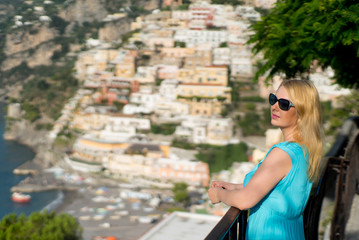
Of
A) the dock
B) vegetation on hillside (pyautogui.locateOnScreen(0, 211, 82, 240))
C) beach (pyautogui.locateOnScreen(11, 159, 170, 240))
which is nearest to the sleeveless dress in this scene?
vegetation on hillside (pyautogui.locateOnScreen(0, 211, 82, 240))

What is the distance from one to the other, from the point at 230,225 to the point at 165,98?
35.7 metres

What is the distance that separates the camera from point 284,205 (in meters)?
0.93

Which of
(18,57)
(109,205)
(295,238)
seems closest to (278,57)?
(295,238)

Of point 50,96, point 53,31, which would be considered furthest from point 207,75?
point 53,31

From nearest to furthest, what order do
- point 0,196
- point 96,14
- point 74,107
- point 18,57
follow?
point 0,196 → point 74,107 → point 18,57 → point 96,14

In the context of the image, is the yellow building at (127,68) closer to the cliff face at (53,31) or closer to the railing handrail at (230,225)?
the cliff face at (53,31)

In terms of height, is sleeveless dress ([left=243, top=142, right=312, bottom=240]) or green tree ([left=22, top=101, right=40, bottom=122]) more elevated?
sleeveless dress ([left=243, top=142, right=312, bottom=240])

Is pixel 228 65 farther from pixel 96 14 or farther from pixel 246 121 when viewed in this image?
pixel 96 14

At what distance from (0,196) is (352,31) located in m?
28.7

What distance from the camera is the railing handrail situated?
2.82 feet

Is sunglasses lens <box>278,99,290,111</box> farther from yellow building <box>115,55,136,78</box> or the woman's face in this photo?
yellow building <box>115,55,136,78</box>

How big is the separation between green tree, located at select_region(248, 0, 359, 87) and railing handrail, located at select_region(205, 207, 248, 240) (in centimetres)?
118

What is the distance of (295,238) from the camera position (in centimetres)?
97

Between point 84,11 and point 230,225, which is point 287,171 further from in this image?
point 84,11
